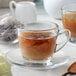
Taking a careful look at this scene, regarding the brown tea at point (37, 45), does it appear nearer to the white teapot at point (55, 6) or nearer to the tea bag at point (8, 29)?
the tea bag at point (8, 29)

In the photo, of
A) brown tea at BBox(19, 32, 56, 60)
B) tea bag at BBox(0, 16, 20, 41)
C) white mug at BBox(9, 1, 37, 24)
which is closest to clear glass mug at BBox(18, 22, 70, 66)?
brown tea at BBox(19, 32, 56, 60)

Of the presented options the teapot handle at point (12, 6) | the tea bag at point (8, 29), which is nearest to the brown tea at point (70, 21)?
the tea bag at point (8, 29)

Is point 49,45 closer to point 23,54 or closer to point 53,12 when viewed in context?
point 23,54

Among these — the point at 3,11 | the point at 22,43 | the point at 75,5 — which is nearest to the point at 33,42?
the point at 22,43

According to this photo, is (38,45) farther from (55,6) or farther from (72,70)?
(55,6)

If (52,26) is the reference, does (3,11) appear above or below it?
below

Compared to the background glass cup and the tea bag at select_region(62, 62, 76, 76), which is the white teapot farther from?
the tea bag at select_region(62, 62, 76, 76)
